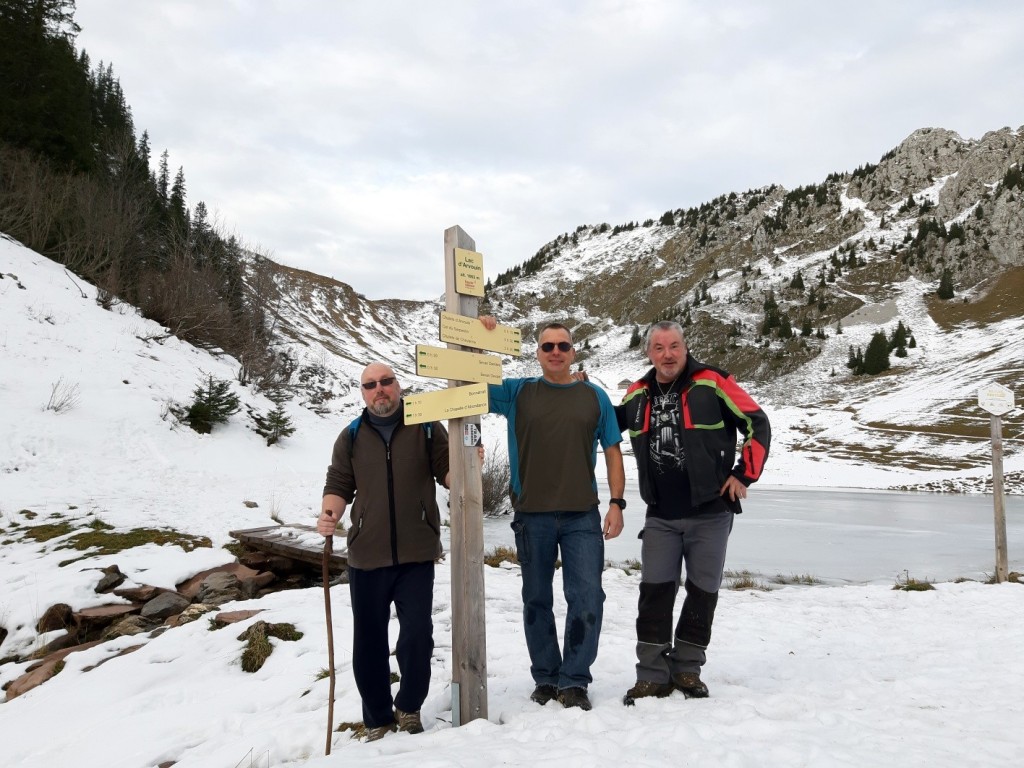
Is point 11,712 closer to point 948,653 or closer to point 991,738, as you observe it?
point 991,738

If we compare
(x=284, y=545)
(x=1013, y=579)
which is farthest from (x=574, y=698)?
(x=1013, y=579)

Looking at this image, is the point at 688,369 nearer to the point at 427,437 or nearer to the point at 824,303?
the point at 427,437

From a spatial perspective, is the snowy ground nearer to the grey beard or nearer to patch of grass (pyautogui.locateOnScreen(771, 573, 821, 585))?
patch of grass (pyautogui.locateOnScreen(771, 573, 821, 585))

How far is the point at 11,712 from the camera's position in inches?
168

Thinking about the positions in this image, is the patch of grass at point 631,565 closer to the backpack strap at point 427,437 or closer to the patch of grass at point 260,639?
the patch of grass at point 260,639

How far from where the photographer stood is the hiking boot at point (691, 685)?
11.2ft

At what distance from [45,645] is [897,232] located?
107207 millimetres

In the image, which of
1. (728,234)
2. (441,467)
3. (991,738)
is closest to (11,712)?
(441,467)

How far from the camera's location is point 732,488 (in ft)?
11.1

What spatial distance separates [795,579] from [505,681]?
604cm

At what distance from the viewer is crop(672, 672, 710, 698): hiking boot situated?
3.41 meters

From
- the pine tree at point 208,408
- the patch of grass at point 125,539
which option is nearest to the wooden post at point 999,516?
the patch of grass at point 125,539

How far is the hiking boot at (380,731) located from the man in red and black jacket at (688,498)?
4.37 feet

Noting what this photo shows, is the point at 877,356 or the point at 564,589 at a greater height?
the point at 877,356
